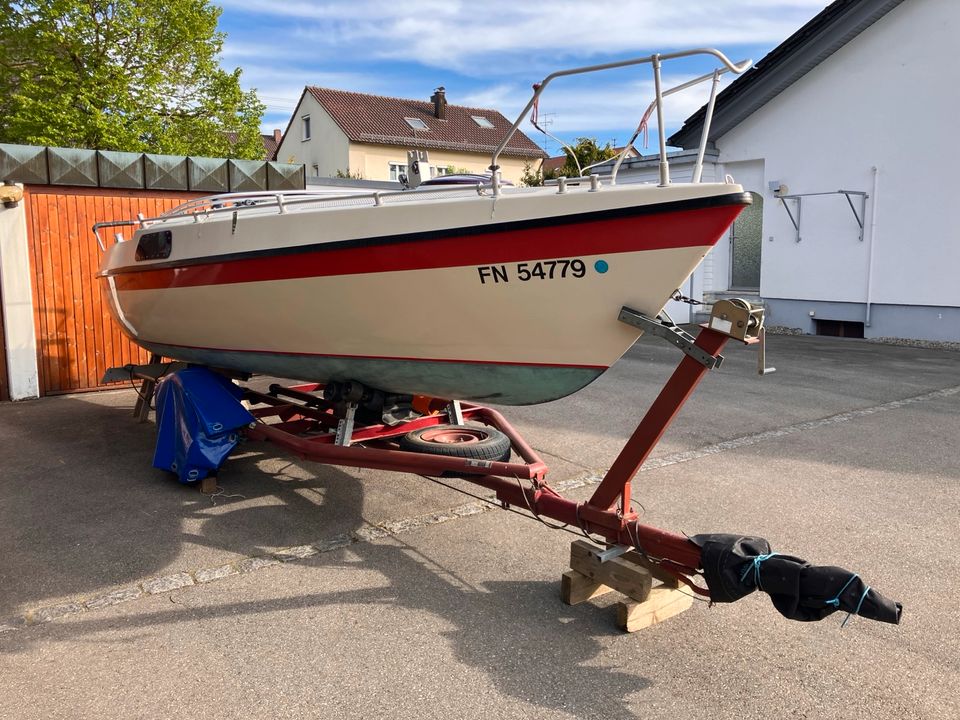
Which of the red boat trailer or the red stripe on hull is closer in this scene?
the red boat trailer

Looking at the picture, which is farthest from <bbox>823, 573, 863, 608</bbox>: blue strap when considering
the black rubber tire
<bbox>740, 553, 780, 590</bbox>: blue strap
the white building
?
the white building

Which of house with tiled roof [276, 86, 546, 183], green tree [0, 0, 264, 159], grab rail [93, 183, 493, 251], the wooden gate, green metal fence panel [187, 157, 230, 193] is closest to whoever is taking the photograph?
grab rail [93, 183, 493, 251]

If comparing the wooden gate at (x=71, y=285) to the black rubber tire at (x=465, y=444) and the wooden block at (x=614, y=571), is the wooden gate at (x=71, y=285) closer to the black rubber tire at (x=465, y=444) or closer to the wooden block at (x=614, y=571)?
the black rubber tire at (x=465, y=444)

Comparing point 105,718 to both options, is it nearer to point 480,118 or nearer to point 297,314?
point 297,314

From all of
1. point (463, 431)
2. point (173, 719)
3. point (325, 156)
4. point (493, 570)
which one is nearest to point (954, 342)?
point (463, 431)

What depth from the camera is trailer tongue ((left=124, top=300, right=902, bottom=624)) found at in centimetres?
259

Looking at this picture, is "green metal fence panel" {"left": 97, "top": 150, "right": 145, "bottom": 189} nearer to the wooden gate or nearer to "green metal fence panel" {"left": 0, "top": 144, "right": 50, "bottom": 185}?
the wooden gate

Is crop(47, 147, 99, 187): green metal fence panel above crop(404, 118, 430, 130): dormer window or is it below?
below

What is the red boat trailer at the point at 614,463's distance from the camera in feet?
9.64

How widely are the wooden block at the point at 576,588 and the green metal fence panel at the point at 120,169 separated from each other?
7.14 m

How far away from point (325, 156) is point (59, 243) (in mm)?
24603

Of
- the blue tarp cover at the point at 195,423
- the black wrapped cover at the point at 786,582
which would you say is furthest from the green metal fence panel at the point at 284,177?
the black wrapped cover at the point at 786,582

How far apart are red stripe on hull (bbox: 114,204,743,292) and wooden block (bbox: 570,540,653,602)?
1299mm

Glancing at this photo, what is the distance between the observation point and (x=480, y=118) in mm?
35625
